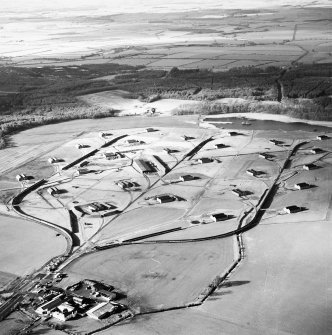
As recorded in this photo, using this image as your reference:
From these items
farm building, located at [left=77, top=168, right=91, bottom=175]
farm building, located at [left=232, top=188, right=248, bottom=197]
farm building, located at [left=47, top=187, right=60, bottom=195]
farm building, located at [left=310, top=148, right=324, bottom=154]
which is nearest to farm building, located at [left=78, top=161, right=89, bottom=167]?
farm building, located at [left=77, top=168, right=91, bottom=175]

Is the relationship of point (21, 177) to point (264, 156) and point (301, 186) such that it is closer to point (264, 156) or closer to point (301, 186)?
point (264, 156)

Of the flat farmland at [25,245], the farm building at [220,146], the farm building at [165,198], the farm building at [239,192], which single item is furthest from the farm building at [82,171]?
the farm building at [239,192]

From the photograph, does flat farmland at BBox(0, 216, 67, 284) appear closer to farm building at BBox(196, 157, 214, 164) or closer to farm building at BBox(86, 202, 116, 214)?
farm building at BBox(86, 202, 116, 214)

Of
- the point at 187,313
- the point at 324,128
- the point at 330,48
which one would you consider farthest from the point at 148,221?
the point at 330,48

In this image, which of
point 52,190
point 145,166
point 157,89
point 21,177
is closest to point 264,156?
point 145,166

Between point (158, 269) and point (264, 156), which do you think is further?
point (264, 156)

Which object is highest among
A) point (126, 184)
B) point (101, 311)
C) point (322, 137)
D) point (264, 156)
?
point (101, 311)

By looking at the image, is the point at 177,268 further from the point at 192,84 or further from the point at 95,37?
the point at 95,37

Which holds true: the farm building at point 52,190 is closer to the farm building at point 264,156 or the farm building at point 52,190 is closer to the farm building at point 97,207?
the farm building at point 97,207
